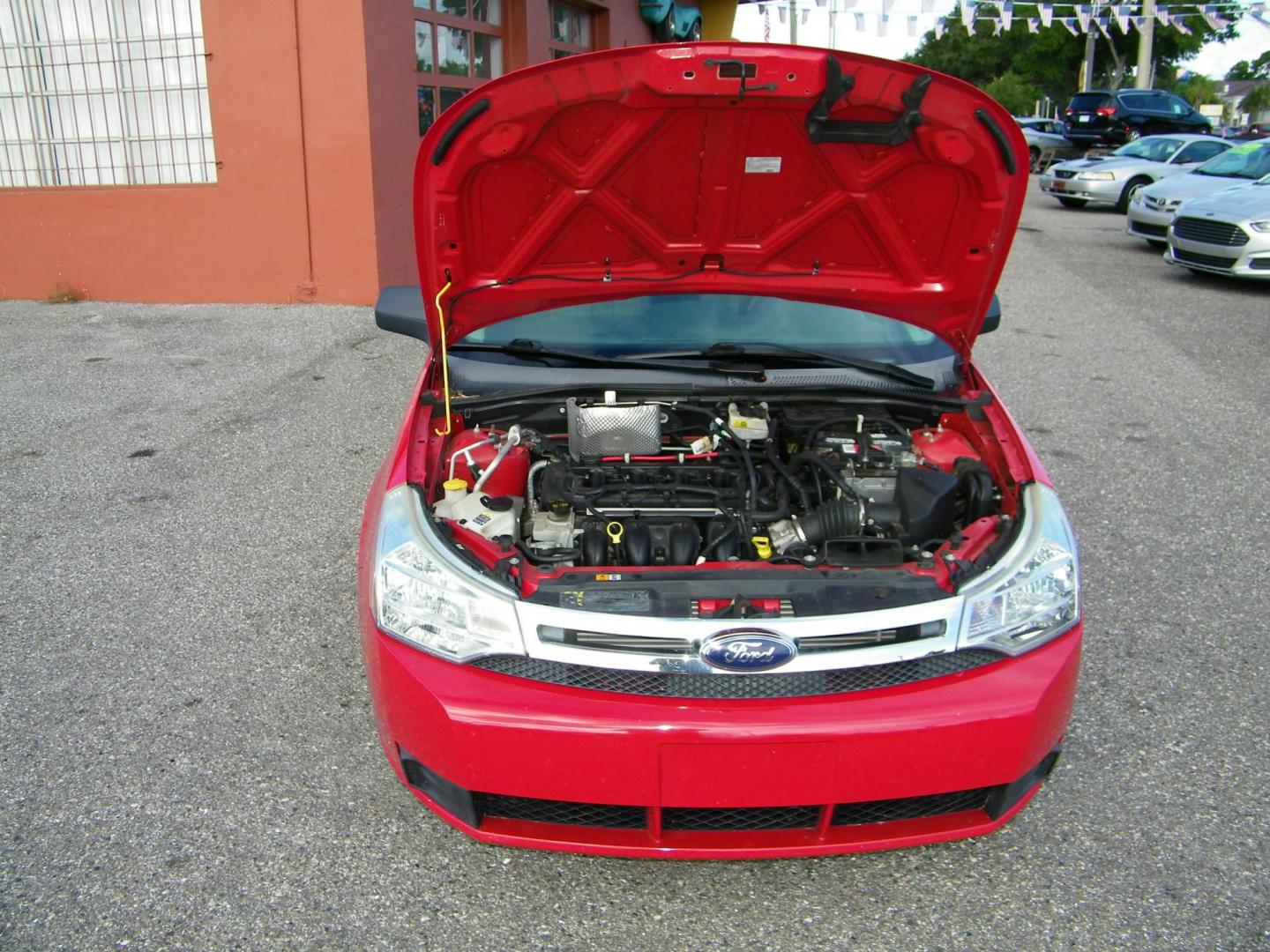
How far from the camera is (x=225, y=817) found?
2674 millimetres

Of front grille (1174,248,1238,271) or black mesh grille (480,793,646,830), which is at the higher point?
front grille (1174,248,1238,271)

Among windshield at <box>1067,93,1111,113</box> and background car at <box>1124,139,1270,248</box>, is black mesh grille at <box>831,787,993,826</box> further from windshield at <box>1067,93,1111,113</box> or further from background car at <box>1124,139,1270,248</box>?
windshield at <box>1067,93,1111,113</box>

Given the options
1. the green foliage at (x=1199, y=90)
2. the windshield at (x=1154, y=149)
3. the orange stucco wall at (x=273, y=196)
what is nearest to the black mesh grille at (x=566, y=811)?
the orange stucco wall at (x=273, y=196)

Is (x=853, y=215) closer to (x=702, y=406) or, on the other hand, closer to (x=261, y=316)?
(x=702, y=406)

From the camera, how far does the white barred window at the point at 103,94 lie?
28.1 ft

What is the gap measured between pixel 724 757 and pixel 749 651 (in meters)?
0.24

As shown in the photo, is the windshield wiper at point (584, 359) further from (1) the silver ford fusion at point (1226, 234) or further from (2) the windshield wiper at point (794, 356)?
(1) the silver ford fusion at point (1226, 234)

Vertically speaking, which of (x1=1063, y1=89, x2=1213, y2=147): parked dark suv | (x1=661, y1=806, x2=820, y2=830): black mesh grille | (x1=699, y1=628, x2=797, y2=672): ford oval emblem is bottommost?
(x1=661, y1=806, x2=820, y2=830): black mesh grille

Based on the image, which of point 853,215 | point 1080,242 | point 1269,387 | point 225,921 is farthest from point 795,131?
point 1080,242

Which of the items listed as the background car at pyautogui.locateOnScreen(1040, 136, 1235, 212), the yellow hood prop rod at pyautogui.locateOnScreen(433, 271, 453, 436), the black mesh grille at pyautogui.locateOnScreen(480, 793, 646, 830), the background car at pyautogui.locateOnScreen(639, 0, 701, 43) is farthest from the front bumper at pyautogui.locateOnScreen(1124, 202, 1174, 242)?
the black mesh grille at pyautogui.locateOnScreen(480, 793, 646, 830)

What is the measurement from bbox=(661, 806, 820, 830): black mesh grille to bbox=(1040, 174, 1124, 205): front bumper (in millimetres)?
16602

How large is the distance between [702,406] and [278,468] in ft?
9.49

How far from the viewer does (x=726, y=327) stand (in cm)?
348

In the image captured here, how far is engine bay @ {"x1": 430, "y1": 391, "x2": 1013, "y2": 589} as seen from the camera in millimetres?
2689
